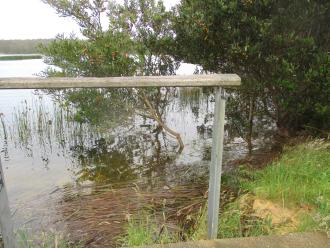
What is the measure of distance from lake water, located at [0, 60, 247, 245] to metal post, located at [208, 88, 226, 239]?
231cm

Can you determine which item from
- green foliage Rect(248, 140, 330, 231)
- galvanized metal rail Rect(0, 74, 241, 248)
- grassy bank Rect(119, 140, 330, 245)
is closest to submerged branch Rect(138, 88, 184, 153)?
grassy bank Rect(119, 140, 330, 245)

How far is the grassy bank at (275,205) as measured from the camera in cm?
284

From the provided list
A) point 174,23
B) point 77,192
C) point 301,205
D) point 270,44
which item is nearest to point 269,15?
point 270,44

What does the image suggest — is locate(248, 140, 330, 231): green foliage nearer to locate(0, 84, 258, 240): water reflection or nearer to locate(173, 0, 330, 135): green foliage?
locate(173, 0, 330, 135): green foliage

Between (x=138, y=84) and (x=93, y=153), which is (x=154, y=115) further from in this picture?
(x=138, y=84)

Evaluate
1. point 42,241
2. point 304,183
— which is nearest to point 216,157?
point 304,183

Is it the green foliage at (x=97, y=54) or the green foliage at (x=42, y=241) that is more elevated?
the green foliage at (x=97, y=54)

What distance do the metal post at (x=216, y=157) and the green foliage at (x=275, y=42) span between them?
2739 millimetres

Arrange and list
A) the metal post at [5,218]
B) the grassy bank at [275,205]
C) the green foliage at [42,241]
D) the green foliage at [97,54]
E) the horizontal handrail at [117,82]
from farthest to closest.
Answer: the green foliage at [97,54] → the grassy bank at [275,205] → the green foliage at [42,241] → the metal post at [5,218] → the horizontal handrail at [117,82]

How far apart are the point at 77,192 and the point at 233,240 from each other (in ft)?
10.6

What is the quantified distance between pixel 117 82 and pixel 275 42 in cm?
322

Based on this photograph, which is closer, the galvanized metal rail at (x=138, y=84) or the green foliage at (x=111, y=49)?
the galvanized metal rail at (x=138, y=84)

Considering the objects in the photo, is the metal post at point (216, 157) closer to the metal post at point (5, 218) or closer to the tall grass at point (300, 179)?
the tall grass at point (300, 179)

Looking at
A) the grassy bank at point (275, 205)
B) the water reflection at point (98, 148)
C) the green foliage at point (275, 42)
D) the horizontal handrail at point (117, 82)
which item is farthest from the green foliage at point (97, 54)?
the horizontal handrail at point (117, 82)
